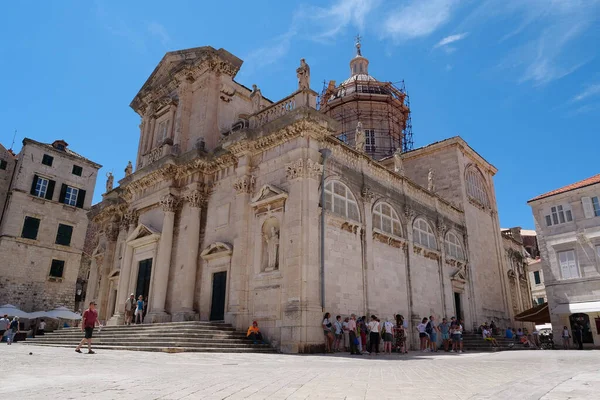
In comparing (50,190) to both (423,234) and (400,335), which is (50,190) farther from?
(400,335)

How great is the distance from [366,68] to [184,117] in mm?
24139

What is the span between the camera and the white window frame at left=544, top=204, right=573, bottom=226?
25.1 metres

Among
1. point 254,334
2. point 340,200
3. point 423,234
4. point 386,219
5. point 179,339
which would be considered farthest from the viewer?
point 423,234

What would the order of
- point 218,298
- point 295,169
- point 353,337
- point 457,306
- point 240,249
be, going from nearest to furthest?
point 353,337 → point 295,169 → point 240,249 → point 218,298 → point 457,306

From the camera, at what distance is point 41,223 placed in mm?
33125

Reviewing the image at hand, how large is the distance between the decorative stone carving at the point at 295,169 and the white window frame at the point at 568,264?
60.6ft

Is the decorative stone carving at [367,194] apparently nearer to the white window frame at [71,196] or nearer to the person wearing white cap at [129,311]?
the person wearing white cap at [129,311]

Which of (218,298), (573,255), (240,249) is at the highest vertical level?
(573,255)

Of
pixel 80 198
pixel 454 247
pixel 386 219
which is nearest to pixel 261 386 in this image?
pixel 386 219

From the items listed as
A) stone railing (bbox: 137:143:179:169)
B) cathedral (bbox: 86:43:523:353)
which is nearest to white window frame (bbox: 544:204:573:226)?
cathedral (bbox: 86:43:523:353)

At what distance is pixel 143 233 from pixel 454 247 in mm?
18194

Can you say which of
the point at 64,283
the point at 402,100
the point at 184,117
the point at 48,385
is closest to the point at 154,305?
the point at 184,117

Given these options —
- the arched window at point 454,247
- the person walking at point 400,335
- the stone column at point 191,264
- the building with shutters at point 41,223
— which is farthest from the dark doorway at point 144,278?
the arched window at point 454,247

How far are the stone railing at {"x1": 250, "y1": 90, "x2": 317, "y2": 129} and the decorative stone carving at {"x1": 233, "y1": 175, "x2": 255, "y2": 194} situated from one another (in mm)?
2542
